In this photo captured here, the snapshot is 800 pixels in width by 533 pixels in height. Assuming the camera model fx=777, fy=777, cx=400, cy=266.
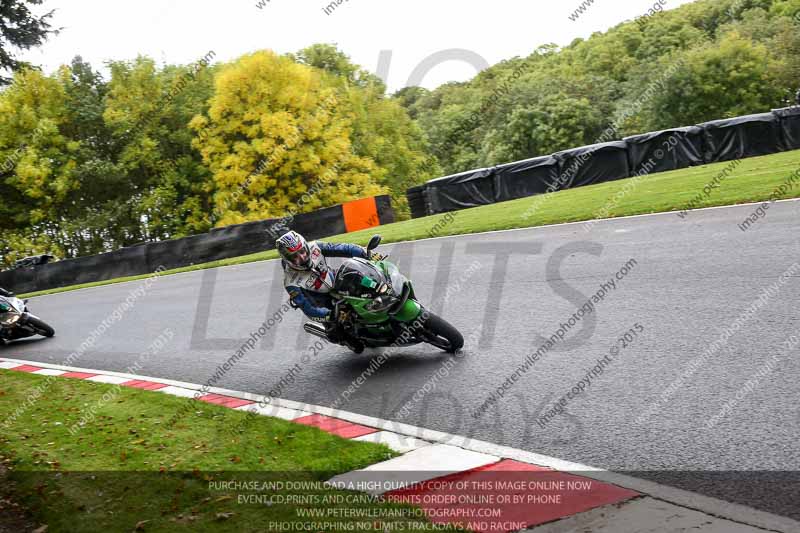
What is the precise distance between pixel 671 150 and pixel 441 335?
17.4 meters

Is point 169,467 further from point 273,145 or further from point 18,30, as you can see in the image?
point 273,145

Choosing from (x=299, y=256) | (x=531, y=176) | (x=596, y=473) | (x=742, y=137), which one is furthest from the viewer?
(x=531, y=176)

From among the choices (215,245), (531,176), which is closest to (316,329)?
(215,245)

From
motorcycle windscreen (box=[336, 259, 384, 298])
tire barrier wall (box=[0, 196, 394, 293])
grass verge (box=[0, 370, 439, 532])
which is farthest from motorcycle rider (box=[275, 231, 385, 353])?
tire barrier wall (box=[0, 196, 394, 293])

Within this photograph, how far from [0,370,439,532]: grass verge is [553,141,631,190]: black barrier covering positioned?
18.4m

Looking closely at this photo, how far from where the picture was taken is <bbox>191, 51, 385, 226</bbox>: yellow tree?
41031mm

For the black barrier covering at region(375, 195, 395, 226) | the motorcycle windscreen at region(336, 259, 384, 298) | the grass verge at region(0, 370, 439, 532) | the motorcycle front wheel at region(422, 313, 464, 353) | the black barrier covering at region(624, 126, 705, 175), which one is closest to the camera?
the grass verge at region(0, 370, 439, 532)

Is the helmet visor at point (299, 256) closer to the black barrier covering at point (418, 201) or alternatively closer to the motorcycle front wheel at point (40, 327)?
the motorcycle front wheel at point (40, 327)

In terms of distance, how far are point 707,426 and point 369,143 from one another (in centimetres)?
4891

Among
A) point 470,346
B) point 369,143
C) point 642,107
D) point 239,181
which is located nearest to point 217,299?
point 470,346

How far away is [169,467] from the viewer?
19.1 feet

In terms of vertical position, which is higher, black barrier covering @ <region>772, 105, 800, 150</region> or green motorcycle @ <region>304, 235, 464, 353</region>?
black barrier covering @ <region>772, 105, 800, 150</region>

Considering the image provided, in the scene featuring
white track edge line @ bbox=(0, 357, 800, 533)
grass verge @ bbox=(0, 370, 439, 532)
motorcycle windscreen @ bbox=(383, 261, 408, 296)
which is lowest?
white track edge line @ bbox=(0, 357, 800, 533)

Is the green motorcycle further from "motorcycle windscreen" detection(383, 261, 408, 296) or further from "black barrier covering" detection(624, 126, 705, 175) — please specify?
"black barrier covering" detection(624, 126, 705, 175)
